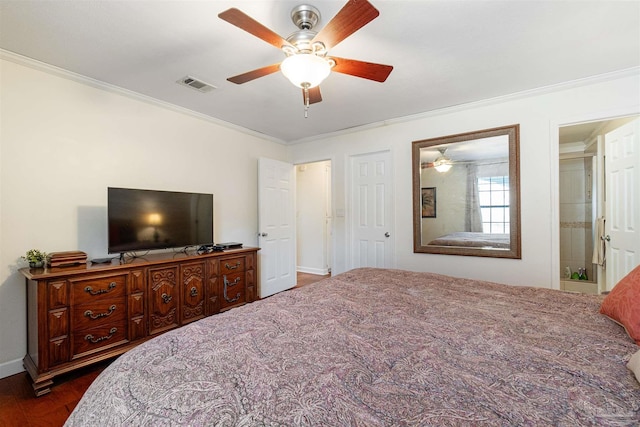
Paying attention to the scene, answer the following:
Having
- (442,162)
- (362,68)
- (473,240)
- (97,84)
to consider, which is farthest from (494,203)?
(97,84)

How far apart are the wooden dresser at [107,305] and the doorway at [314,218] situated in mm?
2912

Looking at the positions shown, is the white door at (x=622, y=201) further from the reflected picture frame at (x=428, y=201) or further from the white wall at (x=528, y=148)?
the reflected picture frame at (x=428, y=201)

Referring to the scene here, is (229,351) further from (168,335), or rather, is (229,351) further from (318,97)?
(318,97)

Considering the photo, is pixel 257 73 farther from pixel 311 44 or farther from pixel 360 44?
pixel 360 44

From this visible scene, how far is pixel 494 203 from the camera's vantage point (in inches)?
125

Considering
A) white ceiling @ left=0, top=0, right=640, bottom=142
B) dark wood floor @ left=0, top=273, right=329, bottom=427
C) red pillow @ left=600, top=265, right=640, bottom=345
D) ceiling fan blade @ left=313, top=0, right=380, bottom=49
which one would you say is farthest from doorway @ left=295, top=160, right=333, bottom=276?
red pillow @ left=600, top=265, right=640, bottom=345

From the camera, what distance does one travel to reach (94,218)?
2.62 m

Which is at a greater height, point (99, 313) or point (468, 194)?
point (468, 194)

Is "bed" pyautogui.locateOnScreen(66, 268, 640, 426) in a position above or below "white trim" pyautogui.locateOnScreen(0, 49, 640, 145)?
below

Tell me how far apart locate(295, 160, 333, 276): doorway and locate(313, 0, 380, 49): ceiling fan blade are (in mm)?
4081

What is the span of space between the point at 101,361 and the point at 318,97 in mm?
2779

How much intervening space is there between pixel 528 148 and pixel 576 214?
100 inches

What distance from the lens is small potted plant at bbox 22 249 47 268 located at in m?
2.11

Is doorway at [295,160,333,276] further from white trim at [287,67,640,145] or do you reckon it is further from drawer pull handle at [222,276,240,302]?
drawer pull handle at [222,276,240,302]
